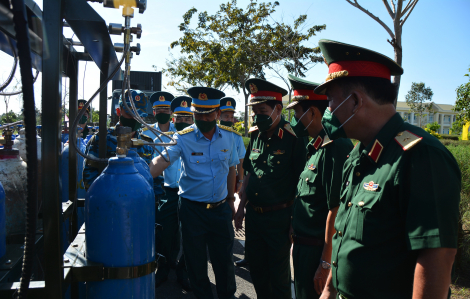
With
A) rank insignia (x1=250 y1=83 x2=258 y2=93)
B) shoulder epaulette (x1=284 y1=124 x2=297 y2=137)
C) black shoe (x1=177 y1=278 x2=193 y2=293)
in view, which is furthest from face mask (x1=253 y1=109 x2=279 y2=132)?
black shoe (x1=177 y1=278 x2=193 y2=293)

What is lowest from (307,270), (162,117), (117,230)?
(307,270)

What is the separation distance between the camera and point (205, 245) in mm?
3193

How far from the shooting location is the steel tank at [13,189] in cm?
174

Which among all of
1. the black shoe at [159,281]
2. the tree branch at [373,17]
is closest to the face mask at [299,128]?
the black shoe at [159,281]

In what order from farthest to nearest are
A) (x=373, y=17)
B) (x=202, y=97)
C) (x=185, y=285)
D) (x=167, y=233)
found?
1. (x=373, y=17)
2. (x=167, y=233)
3. (x=185, y=285)
4. (x=202, y=97)

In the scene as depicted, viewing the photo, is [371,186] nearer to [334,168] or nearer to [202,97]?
[334,168]

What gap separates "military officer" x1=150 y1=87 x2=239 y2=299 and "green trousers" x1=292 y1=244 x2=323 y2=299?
859 millimetres

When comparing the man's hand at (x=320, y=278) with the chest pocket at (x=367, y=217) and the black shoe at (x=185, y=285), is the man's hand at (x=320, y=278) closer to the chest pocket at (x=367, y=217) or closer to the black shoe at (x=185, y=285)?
the chest pocket at (x=367, y=217)

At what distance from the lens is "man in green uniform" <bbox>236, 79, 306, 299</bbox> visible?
10.1ft

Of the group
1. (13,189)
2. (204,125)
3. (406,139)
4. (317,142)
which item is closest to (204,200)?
(204,125)

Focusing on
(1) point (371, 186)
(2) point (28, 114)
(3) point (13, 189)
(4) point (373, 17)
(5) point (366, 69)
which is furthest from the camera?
(4) point (373, 17)

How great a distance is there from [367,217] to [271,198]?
5.63 ft

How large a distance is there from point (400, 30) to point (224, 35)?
1239cm

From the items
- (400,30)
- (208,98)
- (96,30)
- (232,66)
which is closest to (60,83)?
(96,30)
